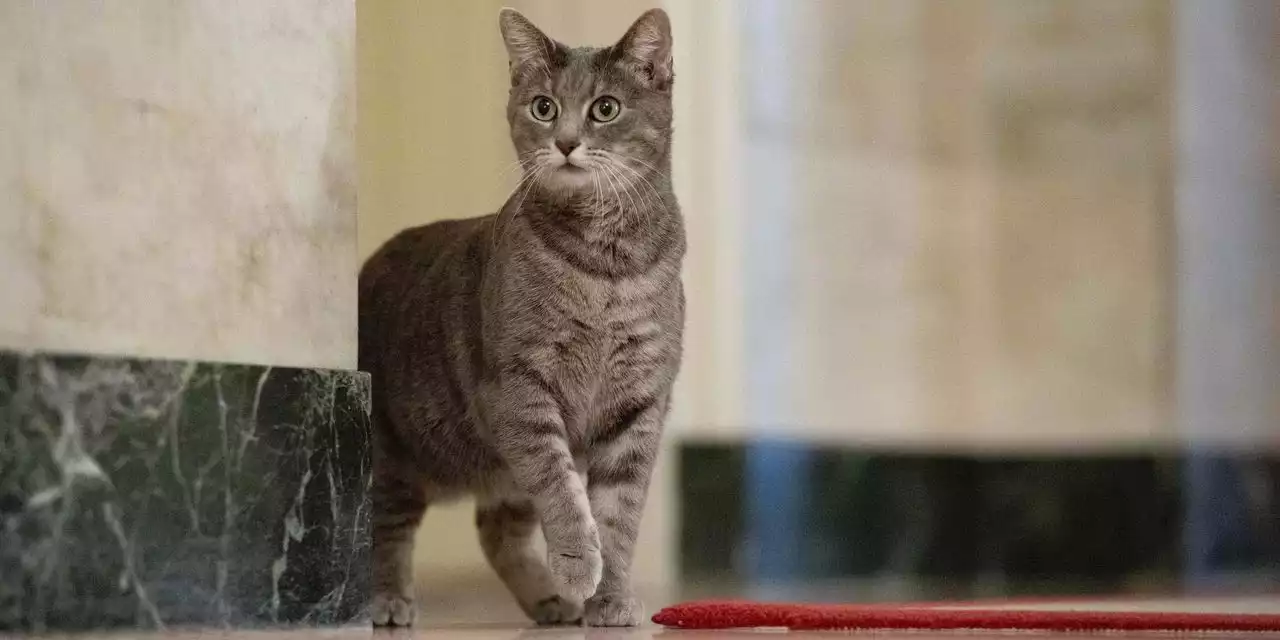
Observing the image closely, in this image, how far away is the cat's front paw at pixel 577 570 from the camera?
149cm

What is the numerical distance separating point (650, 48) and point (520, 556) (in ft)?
2.35

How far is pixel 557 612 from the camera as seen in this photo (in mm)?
1762

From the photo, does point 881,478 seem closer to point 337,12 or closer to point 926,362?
point 926,362

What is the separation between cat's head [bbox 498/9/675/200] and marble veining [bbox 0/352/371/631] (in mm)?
354

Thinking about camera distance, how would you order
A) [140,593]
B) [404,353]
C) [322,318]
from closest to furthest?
1. [140,593]
2. [322,318]
3. [404,353]

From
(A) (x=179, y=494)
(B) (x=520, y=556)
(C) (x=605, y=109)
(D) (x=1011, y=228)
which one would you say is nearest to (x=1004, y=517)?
(D) (x=1011, y=228)

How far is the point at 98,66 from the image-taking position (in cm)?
125

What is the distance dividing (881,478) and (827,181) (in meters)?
0.68

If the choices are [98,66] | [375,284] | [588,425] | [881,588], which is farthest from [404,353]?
[881,588]

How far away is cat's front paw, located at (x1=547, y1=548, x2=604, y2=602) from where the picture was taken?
1.49 meters

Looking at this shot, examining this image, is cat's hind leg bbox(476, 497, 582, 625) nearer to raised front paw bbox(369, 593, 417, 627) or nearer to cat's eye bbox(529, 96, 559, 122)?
raised front paw bbox(369, 593, 417, 627)

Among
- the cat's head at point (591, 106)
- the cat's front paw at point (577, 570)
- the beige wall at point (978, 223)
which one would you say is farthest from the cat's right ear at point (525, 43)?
the beige wall at point (978, 223)

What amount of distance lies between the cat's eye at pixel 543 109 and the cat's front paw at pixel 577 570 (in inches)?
21.0

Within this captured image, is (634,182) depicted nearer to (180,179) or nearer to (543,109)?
(543,109)
